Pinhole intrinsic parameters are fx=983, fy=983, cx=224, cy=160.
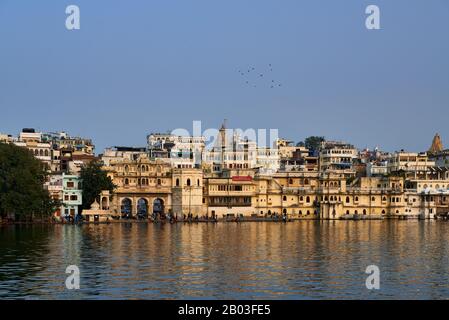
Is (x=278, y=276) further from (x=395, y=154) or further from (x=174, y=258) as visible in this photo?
(x=395, y=154)

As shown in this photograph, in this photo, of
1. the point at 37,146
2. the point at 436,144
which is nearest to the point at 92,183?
the point at 37,146

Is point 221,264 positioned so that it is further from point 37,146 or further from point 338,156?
point 338,156

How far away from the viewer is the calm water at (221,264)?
33688 millimetres

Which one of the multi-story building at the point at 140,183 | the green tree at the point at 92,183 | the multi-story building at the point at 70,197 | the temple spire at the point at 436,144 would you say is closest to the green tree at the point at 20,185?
the multi-story building at the point at 70,197

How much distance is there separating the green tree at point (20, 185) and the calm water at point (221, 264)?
11.2 metres

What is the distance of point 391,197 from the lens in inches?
3952

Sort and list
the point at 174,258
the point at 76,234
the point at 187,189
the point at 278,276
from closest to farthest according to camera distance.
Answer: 1. the point at 278,276
2. the point at 174,258
3. the point at 76,234
4. the point at 187,189

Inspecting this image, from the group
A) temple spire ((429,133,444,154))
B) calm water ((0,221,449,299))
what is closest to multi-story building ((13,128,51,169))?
calm water ((0,221,449,299))

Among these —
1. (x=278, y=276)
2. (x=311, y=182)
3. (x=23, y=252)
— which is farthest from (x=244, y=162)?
(x=278, y=276)

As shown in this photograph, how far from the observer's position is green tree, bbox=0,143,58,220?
77.2 meters

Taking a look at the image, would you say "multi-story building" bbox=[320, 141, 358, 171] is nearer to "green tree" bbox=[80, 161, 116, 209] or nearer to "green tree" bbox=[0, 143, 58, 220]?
"green tree" bbox=[80, 161, 116, 209]

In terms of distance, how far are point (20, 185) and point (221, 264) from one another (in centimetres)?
3793

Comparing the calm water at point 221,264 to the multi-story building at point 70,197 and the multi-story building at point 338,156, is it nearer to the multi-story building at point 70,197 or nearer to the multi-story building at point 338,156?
the multi-story building at point 70,197
